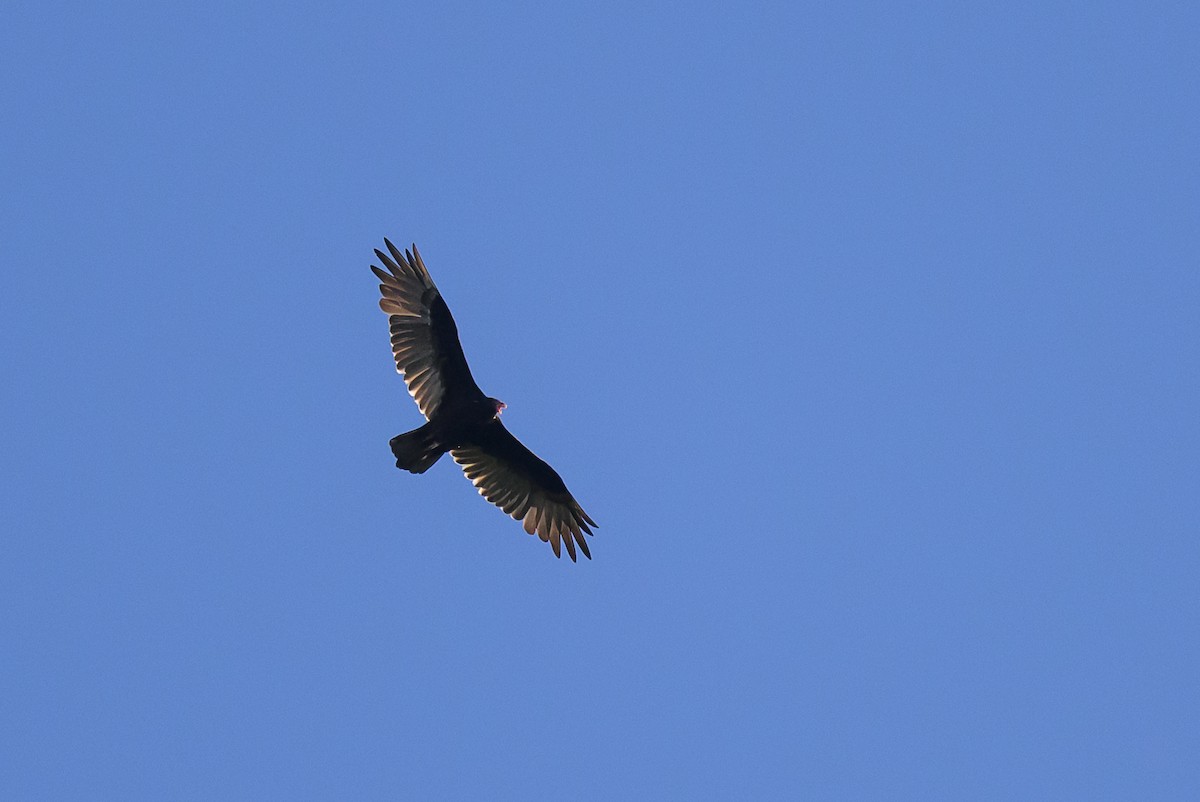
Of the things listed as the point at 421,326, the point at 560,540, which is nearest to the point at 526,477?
the point at 560,540

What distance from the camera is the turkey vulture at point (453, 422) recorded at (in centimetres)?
1661

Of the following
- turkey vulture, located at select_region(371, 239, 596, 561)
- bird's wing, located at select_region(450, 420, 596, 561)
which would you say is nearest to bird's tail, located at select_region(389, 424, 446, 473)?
turkey vulture, located at select_region(371, 239, 596, 561)

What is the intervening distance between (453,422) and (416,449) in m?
0.54

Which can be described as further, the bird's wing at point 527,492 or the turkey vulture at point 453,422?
the bird's wing at point 527,492

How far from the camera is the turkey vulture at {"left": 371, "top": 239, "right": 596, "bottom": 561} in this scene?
1661 centimetres

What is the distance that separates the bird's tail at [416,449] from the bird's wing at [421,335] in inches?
22.6

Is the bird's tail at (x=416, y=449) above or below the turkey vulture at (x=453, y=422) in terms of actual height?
below

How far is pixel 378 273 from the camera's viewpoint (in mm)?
17031

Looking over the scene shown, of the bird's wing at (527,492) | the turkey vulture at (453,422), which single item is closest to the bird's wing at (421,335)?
the turkey vulture at (453,422)

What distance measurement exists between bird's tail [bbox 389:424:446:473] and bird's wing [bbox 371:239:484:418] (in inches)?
22.6

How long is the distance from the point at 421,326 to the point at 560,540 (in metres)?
3.07

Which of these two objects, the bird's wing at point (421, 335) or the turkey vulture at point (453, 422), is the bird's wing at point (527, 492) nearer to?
the turkey vulture at point (453, 422)

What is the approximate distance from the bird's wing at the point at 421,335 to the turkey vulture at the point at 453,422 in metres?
0.01

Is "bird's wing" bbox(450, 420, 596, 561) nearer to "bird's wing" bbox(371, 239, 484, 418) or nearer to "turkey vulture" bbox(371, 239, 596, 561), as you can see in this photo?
"turkey vulture" bbox(371, 239, 596, 561)
